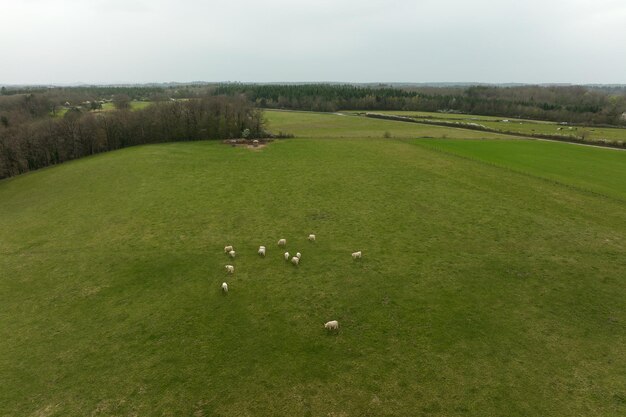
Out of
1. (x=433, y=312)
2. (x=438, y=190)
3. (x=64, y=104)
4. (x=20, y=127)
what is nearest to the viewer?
(x=433, y=312)

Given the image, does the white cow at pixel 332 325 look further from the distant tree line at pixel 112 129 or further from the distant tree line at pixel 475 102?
the distant tree line at pixel 475 102

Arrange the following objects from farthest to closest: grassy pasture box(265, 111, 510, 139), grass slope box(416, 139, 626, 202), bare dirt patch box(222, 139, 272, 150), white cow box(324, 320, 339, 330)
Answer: grassy pasture box(265, 111, 510, 139), bare dirt patch box(222, 139, 272, 150), grass slope box(416, 139, 626, 202), white cow box(324, 320, 339, 330)

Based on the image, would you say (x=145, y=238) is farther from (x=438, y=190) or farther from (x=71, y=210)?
(x=438, y=190)

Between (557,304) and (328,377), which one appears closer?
(328,377)

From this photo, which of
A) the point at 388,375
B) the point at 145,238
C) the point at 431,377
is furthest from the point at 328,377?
the point at 145,238

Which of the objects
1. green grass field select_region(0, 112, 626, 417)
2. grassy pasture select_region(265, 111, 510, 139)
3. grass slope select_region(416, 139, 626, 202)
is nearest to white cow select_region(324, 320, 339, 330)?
green grass field select_region(0, 112, 626, 417)

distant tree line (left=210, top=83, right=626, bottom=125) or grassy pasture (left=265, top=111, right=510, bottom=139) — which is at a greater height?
distant tree line (left=210, top=83, right=626, bottom=125)

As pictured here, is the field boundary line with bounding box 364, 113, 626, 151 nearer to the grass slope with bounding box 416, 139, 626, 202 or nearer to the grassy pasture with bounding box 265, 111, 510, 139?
the grassy pasture with bounding box 265, 111, 510, 139
